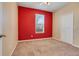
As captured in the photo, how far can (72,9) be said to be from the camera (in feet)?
16.9

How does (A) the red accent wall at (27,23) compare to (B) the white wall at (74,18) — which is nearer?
(B) the white wall at (74,18)

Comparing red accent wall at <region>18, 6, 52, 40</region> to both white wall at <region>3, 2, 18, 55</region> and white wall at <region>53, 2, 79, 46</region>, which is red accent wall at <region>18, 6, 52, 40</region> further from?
white wall at <region>3, 2, 18, 55</region>

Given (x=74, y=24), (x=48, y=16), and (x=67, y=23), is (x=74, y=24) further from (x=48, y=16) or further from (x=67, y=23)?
(x=48, y=16)

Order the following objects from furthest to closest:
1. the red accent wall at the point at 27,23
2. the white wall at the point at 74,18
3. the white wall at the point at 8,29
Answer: the red accent wall at the point at 27,23 → the white wall at the point at 74,18 → the white wall at the point at 8,29

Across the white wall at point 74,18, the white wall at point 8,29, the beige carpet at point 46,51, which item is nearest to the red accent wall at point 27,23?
the white wall at point 74,18

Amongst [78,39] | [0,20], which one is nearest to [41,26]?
[78,39]

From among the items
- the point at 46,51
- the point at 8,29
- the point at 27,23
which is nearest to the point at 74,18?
the point at 46,51

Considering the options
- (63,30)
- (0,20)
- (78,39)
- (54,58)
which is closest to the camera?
(54,58)

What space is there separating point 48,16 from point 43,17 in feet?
1.51

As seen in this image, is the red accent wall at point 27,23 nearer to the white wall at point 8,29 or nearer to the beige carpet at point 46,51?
the beige carpet at point 46,51

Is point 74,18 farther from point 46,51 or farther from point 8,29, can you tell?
point 8,29

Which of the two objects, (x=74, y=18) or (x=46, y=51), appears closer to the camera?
(x=46, y=51)

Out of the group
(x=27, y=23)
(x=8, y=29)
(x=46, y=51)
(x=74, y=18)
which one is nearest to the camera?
(x=8, y=29)

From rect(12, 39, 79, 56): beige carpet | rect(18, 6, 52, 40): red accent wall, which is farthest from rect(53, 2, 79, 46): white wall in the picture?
rect(18, 6, 52, 40): red accent wall
